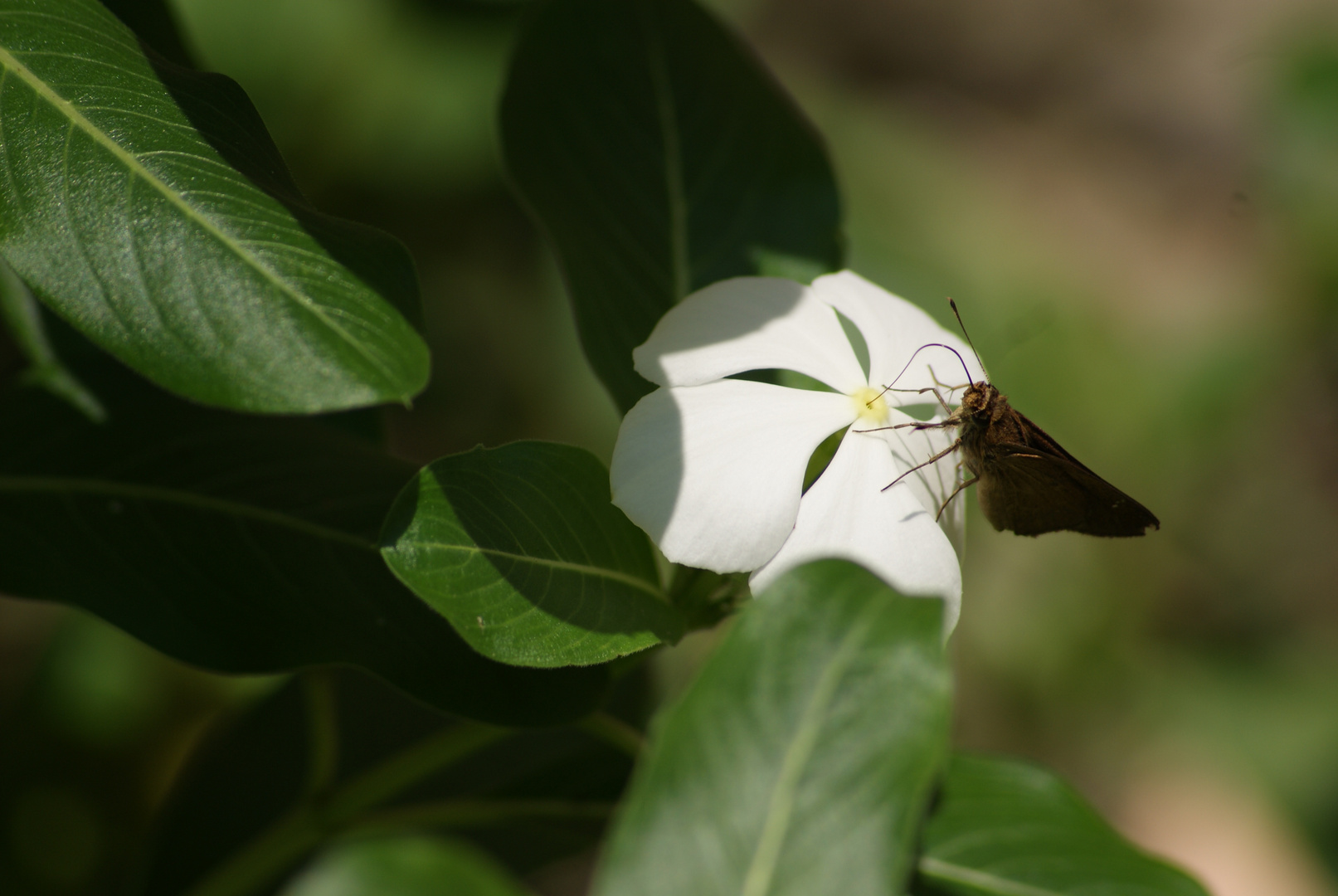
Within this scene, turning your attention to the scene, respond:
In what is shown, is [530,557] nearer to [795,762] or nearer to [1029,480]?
[795,762]

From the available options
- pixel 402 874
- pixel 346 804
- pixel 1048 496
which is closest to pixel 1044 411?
pixel 1048 496

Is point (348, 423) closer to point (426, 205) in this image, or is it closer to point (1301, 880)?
point (426, 205)

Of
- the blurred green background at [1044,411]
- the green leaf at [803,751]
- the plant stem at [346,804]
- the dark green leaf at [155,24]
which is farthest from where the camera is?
the blurred green background at [1044,411]

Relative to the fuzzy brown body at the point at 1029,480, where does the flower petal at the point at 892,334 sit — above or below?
above

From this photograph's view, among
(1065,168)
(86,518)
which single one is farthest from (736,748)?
(1065,168)

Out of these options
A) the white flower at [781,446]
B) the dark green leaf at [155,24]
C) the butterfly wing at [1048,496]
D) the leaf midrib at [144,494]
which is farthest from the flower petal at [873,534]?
the dark green leaf at [155,24]

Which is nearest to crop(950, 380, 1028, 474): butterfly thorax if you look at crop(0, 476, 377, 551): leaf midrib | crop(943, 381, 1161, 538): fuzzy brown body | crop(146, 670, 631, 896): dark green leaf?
crop(943, 381, 1161, 538): fuzzy brown body

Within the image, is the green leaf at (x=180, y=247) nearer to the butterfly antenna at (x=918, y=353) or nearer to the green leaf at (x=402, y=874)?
the green leaf at (x=402, y=874)
